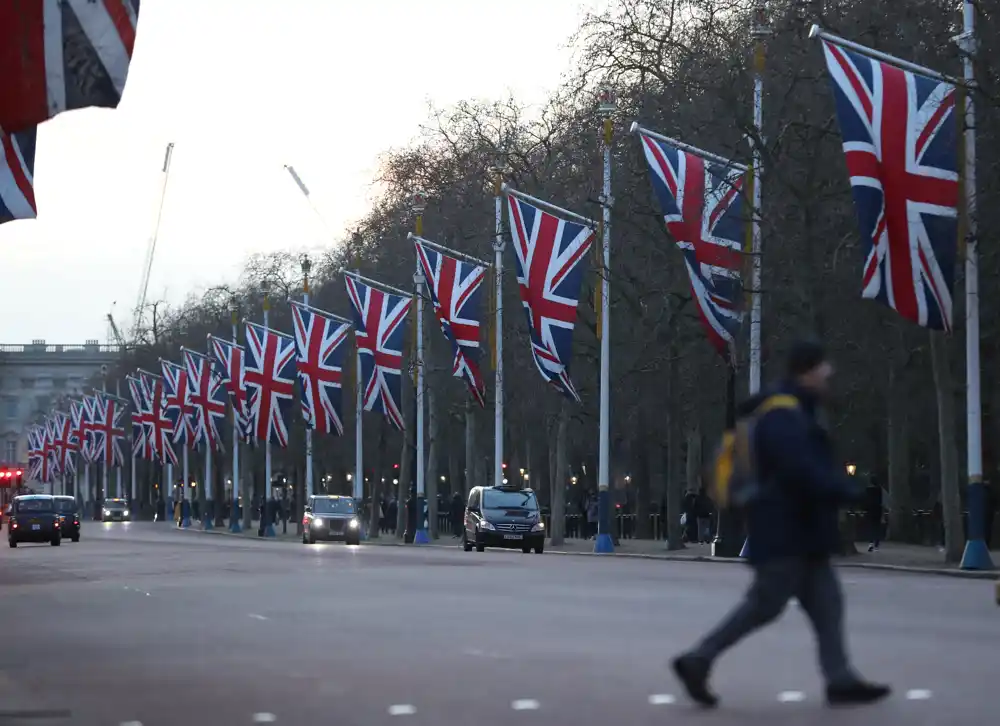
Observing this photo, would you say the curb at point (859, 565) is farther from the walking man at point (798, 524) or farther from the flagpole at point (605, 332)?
the walking man at point (798, 524)

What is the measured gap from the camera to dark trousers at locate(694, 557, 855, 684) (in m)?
11.2

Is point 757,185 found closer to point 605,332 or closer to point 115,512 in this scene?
point 605,332

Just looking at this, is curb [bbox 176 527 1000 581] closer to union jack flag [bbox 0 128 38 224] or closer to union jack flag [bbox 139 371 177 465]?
union jack flag [bbox 0 128 38 224]

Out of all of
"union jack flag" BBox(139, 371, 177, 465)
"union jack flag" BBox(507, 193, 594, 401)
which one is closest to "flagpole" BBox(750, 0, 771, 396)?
"union jack flag" BBox(507, 193, 594, 401)

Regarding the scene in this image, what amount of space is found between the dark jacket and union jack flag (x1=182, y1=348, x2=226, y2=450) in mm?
74085

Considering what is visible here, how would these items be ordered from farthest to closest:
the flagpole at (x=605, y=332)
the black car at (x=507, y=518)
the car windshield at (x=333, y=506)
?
the car windshield at (x=333, y=506)
the black car at (x=507, y=518)
the flagpole at (x=605, y=332)

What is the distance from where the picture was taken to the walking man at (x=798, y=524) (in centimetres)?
1095

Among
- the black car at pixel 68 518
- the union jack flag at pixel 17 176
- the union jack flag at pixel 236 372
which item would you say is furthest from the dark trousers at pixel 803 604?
the union jack flag at pixel 236 372

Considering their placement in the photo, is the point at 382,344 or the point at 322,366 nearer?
the point at 382,344

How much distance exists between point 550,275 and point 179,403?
48.8 meters

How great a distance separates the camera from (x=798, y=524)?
36.6 ft

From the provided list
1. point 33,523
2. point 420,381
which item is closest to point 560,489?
point 420,381

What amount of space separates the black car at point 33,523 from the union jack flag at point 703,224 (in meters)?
Answer: 31.6

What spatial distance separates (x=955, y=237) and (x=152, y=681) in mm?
19631
